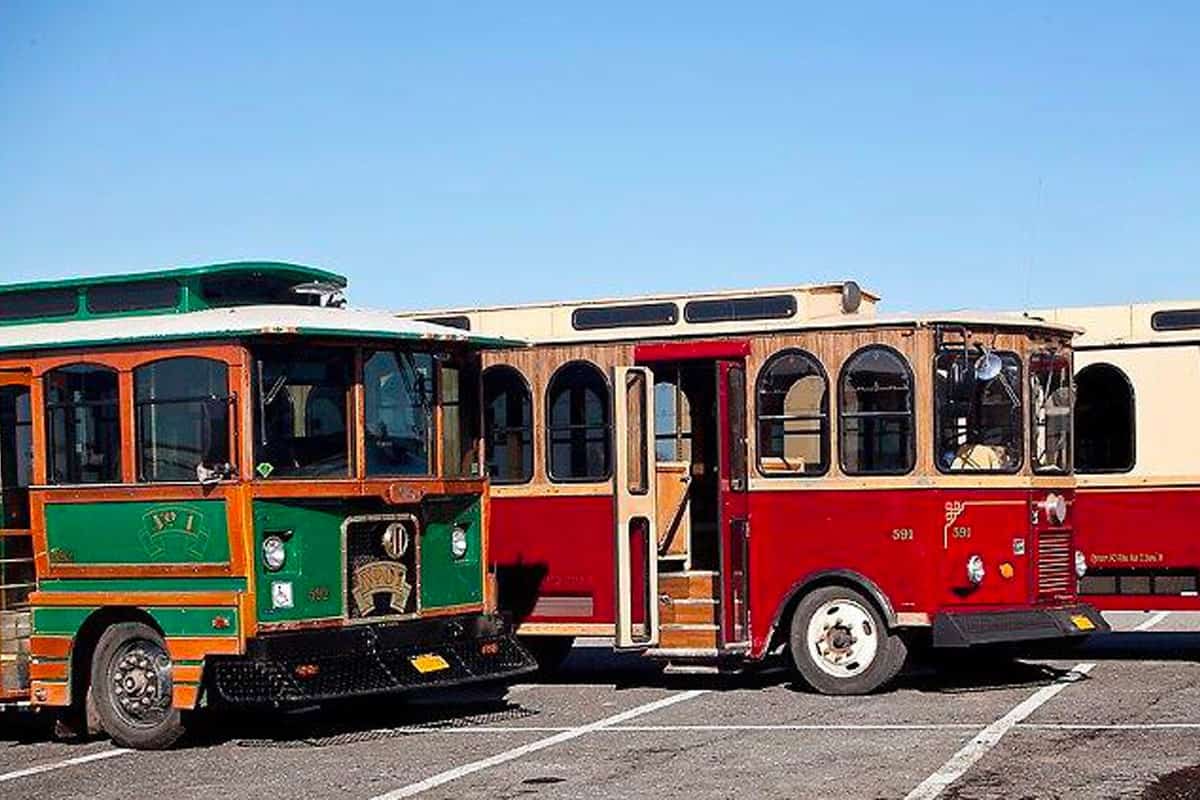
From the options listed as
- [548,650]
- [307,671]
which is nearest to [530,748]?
[307,671]

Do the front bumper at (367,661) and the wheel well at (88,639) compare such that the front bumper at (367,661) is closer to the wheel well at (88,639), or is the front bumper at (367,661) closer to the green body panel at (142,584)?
the green body panel at (142,584)

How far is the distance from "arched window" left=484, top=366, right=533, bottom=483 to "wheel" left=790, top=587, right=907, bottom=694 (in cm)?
272

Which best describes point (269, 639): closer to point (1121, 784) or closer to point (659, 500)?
point (659, 500)

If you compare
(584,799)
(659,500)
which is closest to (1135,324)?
(659,500)

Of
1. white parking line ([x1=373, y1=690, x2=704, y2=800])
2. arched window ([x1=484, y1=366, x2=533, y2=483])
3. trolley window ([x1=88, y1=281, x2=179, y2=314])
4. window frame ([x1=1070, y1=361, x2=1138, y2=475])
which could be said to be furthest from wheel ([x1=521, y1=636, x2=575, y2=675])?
A: trolley window ([x1=88, y1=281, x2=179, y2=314])

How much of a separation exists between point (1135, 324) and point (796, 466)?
363 centimetres

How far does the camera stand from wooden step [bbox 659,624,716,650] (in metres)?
16.2

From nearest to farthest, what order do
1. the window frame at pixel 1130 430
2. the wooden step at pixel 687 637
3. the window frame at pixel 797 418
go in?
the window frame at pixel 797 418, the wooden step at pixel 687 637, the window frame at pixel 1130 430

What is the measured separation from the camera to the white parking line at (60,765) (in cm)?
1256

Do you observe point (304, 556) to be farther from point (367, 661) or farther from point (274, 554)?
point (367, 661)

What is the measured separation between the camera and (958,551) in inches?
601

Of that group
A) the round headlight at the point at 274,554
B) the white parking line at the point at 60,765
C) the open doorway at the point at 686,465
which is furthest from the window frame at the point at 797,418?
the white parking line at the point at 60,765

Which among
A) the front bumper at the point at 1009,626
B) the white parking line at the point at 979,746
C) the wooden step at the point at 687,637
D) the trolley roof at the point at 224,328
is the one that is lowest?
the white parking line at the point at 979,746

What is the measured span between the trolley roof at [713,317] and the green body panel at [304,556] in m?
3.77
